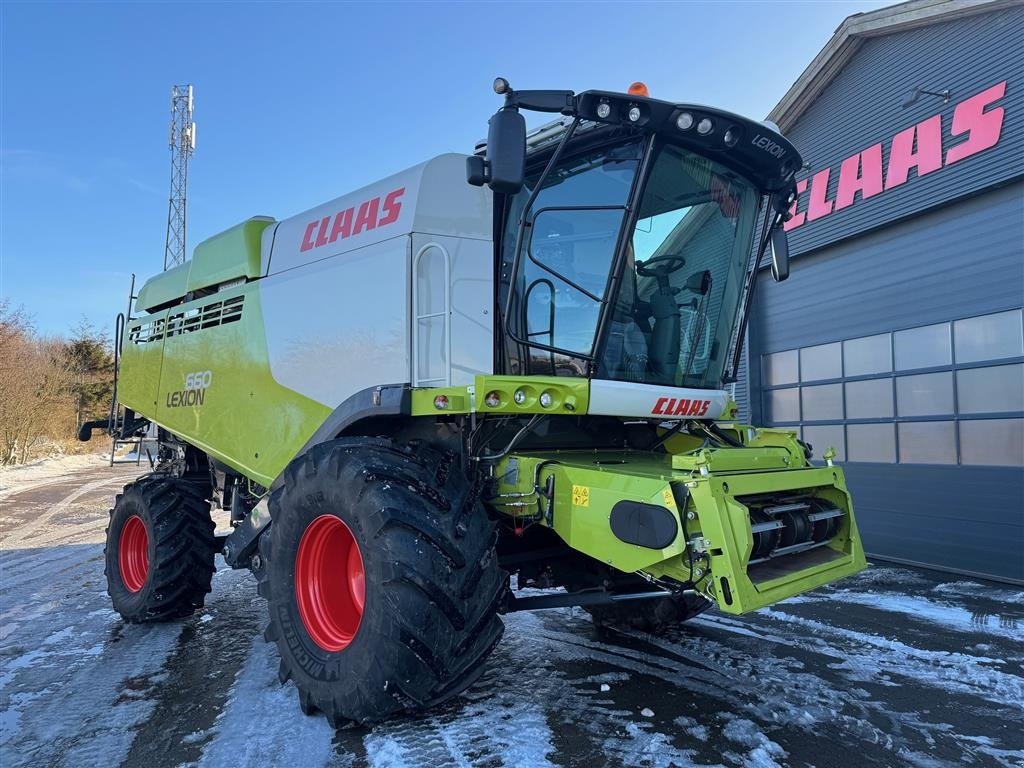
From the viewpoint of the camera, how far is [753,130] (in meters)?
Result: 3.72

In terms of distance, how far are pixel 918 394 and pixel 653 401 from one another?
546 centimetres

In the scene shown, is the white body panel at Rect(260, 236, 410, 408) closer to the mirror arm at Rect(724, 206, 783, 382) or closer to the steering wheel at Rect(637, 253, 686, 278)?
the steering wheel at Rect(637, 253, 686, 278)

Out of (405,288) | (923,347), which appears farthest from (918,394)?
(405,288)

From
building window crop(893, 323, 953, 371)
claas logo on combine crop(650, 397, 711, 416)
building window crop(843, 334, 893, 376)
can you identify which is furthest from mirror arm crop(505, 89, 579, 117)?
building window crop(843, 334, 893, 376)

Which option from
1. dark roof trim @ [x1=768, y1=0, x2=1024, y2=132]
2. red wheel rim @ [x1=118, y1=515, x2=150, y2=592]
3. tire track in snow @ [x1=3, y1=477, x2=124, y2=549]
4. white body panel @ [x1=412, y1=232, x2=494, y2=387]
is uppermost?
dark roof trim @ [x1=768, y1=0, x2=1024, y2=132]

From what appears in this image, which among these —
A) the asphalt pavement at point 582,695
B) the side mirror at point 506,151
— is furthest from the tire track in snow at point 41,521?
the side mirror at point 506,151

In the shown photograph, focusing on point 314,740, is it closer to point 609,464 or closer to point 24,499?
point 609,464

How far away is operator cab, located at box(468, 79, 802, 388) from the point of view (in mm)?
3479

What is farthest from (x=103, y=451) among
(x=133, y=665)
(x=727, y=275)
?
(x=727, y=275)

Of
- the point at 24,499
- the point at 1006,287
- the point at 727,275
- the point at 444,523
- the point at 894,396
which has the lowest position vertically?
the point at 24,499

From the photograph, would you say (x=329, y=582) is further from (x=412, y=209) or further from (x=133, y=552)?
(x=133, y=552)

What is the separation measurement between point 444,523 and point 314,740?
3.81 ft

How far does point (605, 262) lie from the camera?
3613mm

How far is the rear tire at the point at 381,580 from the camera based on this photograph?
2.88 m
